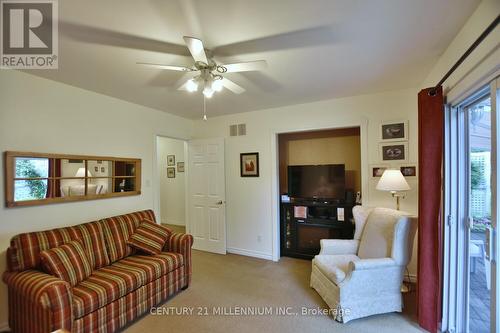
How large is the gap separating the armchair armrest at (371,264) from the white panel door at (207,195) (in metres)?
2.38

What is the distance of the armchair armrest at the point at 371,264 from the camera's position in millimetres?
2154

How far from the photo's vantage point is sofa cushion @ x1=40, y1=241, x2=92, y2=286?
1.93 meters

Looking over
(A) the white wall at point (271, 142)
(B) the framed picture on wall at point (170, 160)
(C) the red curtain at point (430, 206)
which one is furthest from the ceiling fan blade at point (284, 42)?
(B) the framed picture on wall at point (170, 160)

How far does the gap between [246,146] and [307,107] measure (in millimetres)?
1184

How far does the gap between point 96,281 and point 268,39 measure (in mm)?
2565

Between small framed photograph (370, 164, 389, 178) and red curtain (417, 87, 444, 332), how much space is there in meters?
1.00

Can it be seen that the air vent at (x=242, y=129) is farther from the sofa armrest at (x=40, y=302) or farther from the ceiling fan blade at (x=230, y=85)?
the sofa armrest at (x=40, y=302)

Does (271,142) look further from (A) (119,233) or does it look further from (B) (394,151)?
(A) (119,233)

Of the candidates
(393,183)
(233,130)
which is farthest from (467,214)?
(233,130)

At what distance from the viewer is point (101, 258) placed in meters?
2.42

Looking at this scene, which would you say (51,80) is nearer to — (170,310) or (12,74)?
(12,74)

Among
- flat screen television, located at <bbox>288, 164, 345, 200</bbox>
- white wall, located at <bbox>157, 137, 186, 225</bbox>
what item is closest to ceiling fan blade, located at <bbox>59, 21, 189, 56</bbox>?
flat screen television, located at <bbox>288, 164, 345, 200</bbox>

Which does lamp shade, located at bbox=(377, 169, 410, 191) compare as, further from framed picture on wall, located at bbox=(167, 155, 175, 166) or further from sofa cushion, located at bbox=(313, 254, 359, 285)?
framed picture on wall, located at bbox=(167, 155, 175, 166)

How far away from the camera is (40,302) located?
5.37 feet
